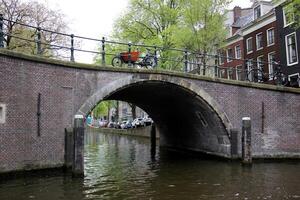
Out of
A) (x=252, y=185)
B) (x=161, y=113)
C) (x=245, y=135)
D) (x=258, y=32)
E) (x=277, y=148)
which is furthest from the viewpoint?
(x=258, y=32)

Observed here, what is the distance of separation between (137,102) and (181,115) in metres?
3.10

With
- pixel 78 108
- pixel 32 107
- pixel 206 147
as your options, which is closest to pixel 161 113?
pixel 206 147

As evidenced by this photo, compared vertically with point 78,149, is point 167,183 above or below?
below

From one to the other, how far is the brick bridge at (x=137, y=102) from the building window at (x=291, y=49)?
22.6ft

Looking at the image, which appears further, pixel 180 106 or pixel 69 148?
pixel 180 106

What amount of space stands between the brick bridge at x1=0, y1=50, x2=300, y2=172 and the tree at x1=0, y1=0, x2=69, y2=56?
20.6 feet

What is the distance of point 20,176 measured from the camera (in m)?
10.5

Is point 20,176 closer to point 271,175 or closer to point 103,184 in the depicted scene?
point 103,184

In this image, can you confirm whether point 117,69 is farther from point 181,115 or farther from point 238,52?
point 238,52

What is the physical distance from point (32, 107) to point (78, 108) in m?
1.55

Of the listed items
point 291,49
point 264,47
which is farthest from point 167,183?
point 264,47

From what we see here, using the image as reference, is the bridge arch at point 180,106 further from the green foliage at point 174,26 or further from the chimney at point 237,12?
the chimney at point 237,12

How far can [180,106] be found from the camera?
Answer: 1745 cm

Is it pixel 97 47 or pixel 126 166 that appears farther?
pixel 97 47
